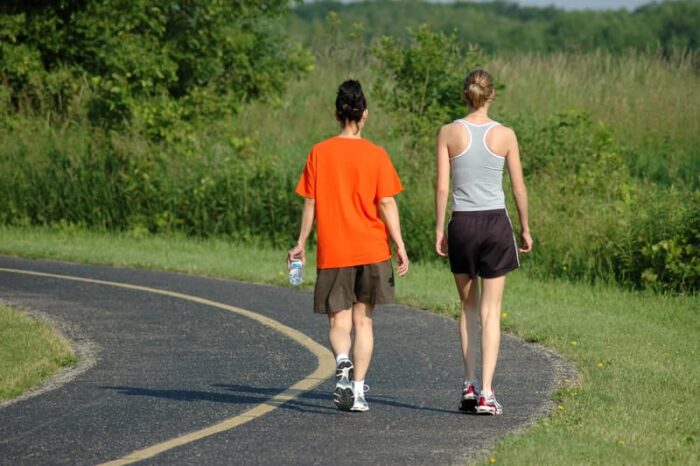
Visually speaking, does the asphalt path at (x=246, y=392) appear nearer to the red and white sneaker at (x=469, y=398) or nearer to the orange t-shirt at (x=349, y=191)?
the red and white sneaker at (x=469, y=398)

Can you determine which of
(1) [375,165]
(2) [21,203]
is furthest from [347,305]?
(2) [21,203]

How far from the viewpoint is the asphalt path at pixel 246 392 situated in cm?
757

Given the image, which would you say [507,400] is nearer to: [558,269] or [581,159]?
[558,269]

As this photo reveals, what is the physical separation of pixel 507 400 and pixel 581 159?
1207 cm

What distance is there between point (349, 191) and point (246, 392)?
1789 millimetres

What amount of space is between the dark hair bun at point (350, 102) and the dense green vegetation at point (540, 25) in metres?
→ 17.9

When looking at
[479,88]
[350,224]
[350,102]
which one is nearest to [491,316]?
[350,224]

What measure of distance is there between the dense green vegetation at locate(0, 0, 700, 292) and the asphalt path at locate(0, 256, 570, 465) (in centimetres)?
378

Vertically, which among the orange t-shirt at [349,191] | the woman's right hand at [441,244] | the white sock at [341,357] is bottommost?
the white sock at [341,357]

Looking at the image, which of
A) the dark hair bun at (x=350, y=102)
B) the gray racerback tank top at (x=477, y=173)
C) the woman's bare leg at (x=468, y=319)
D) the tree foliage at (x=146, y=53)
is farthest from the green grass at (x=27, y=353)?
the tree foliage at (x=146, y=53)

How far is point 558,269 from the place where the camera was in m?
17.1

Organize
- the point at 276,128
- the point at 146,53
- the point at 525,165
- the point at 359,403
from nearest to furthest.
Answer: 1. the point at 359,403
2. the point at 525,165
3. the point at 146,53
4. the point at 276,128

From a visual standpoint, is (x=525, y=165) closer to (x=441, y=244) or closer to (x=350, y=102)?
(x=441, y=244)

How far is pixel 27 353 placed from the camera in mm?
11125
